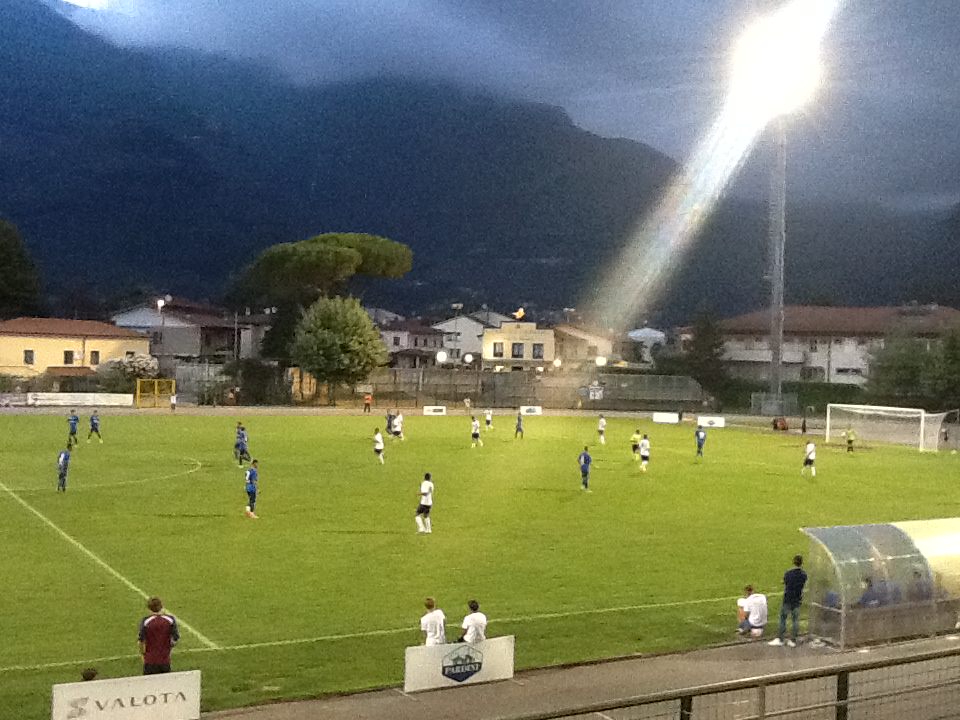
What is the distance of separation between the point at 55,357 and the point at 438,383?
31882mm

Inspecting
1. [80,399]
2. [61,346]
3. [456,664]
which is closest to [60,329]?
[61,346]

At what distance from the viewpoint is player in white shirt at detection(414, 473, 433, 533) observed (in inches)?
981

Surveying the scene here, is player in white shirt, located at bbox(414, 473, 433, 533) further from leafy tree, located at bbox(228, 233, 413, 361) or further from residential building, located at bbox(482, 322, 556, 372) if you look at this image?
residential building, located at bbox(482, 322, 556, 372)

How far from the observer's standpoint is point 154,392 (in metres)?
73.5

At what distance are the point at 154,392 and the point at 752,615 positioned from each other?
64.0m

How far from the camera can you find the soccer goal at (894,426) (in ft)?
185

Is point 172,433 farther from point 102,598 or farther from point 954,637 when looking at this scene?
point 954,637

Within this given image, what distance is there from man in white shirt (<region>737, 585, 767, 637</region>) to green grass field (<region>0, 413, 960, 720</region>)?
0.35 metres

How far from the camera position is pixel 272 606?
17.5m

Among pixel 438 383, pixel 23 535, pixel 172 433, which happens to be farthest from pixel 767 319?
pixel 23 535

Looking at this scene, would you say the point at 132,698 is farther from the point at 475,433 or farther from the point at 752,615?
the point at 475,433

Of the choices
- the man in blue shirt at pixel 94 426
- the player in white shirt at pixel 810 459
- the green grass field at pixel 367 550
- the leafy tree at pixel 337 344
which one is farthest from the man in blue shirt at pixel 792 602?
the leafy tree at pixel 337 344

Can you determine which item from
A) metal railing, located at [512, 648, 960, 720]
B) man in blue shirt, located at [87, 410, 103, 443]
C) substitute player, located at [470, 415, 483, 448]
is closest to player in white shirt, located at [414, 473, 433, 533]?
metal railing, located at [512, 648, 960, 720]

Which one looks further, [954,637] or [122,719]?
[954,637]
